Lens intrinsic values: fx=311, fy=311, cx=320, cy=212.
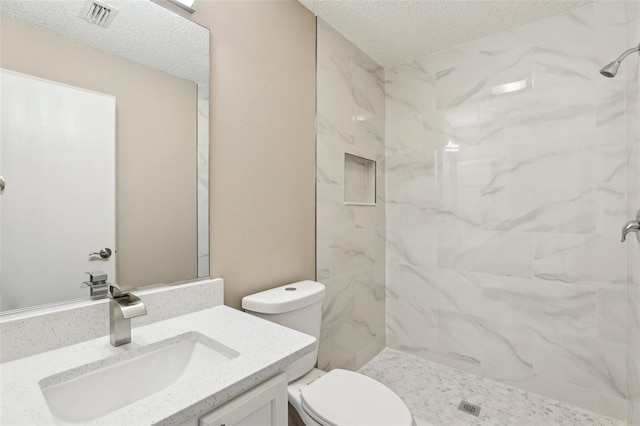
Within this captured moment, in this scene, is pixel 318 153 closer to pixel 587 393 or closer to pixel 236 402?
pixel 236 402

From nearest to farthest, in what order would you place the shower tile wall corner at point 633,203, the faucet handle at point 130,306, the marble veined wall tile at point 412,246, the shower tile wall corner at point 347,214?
the faucet handle at point 130,306, the shower tile wall corner at point 633,203, the shower tile wall corner at point 347,214, the marble veined wall tile at point 412,246

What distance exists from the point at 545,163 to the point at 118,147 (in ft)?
7.37

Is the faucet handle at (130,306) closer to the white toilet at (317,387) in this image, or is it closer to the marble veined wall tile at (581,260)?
the white toilet at (317,387)

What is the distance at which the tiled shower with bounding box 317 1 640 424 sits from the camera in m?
1.73

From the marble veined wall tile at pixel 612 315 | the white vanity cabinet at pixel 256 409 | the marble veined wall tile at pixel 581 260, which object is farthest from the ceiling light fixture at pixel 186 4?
the marble veined wall tile at pixel 612 315

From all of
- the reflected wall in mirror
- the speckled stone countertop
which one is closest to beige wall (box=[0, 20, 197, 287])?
the reflected wall in mirror

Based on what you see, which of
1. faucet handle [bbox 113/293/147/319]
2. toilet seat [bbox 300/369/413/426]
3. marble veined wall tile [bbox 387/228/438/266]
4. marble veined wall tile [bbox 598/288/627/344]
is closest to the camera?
faucet handle [bbox 113/293/147/319]

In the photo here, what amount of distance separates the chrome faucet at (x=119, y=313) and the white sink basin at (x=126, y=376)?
0.20 ft

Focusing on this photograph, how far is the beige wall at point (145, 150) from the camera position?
3.13 feet

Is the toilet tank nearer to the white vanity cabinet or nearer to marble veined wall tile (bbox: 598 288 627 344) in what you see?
the white vanity cabinet

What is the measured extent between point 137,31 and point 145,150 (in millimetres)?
422

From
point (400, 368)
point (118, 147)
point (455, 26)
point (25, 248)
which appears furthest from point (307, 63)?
point (400, 368)

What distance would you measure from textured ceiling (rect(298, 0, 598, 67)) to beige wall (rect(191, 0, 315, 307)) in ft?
0.77

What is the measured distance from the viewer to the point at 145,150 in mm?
1131
